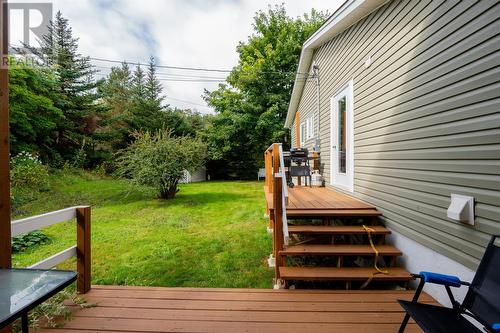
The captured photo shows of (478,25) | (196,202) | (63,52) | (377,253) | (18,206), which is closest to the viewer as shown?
(478,25)

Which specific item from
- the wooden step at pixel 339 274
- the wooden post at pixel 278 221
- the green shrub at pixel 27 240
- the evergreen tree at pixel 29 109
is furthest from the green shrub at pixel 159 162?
the wooden step at pixel 339 274

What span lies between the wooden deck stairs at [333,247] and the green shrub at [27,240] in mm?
4760

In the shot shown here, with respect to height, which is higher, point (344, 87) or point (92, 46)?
point (92, 46)

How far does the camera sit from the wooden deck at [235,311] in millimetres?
2158

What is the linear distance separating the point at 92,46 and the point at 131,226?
39.9 feet

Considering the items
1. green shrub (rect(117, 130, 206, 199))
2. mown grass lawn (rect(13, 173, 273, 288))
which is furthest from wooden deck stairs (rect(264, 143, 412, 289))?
green shrub (rect(117, 130, 206, 199))

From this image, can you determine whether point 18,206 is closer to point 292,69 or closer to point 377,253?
point 377,253

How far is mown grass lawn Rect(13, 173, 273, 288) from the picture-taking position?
3.73 meters

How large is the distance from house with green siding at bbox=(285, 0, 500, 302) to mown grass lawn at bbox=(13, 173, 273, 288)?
198 centimetres

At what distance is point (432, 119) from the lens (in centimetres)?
268

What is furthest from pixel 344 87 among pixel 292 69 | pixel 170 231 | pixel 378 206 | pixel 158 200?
pixel 292 69

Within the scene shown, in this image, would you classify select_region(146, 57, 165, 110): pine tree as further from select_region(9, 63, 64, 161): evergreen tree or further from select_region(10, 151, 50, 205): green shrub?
select_region(10, 151, 50, 205): green shrub

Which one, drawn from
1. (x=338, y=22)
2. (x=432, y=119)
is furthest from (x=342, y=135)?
(x=432, y=119)

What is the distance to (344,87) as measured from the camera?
17.4 ft
